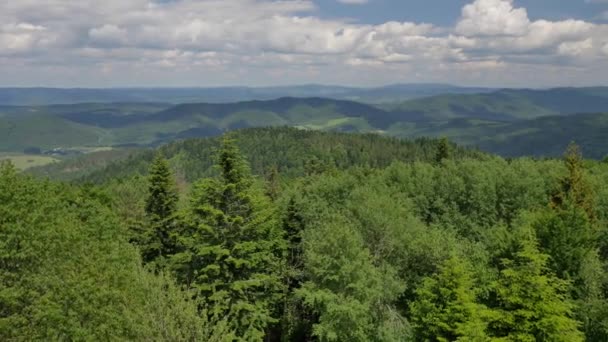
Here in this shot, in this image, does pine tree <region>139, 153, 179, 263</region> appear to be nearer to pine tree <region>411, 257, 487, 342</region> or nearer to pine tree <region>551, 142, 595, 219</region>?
pine tree <region>411, 257, 487, 342</region>

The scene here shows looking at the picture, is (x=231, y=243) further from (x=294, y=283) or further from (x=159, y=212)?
(x=294, y=283)

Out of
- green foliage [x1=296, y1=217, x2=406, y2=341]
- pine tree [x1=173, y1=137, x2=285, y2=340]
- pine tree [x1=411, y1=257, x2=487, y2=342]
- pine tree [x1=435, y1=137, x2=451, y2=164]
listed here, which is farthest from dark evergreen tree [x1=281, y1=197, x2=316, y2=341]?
pine tree [x1=435, y1=137, x2=451, y2=164]

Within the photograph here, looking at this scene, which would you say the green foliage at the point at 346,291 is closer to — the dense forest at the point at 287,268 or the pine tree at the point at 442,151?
the dense forest at the point at 287,268

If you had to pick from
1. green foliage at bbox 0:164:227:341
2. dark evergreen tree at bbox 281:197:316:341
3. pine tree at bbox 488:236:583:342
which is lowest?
dark evergreen tree at bbox 281:197:316:341

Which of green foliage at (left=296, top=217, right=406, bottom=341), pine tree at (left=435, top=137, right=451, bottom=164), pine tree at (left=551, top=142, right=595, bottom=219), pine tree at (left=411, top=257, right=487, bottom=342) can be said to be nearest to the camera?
Answer: pine tree at (left=411, top=257, right=487, bottom=342)

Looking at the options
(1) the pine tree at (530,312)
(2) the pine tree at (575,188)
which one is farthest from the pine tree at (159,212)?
(2) the pine tree at (575,188)

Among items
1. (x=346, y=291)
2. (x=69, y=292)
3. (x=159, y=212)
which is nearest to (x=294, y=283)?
(x=159, y=212)
